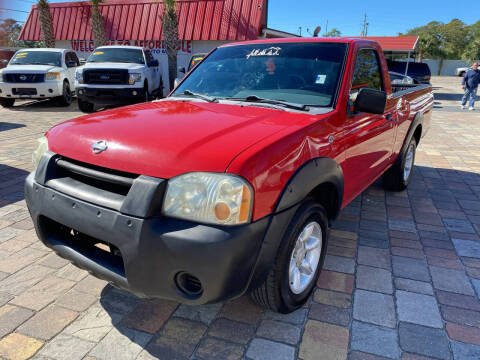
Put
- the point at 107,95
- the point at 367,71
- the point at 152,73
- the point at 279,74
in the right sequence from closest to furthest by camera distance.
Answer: the point at 279,74 → the point at 367,71 → the point at 107,95 → the point at 152,73

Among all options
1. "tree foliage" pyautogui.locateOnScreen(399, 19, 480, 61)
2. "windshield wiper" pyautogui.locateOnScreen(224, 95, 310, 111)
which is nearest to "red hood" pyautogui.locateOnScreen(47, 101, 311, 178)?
"windshield wiper" pyautogui.locateOnScreen(224, 95, 310, 111)

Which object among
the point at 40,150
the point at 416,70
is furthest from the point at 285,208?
the point at 416,70

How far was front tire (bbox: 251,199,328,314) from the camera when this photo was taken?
2176 mm

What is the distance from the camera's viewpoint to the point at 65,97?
12.8m

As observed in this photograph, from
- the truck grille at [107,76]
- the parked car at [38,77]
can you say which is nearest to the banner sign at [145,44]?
the parked car at [38,77]

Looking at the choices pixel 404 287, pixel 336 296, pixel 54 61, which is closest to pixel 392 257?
pixel 404 287

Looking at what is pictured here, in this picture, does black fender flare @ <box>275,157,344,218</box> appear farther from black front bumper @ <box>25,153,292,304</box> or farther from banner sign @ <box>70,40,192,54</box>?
banner sign @ <box>70,40,192,54</box>

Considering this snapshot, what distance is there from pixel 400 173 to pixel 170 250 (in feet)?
12.6

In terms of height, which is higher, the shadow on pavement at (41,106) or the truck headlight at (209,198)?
the truck headlight at (209,198)

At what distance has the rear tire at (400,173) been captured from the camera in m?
4.70

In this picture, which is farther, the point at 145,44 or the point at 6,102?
the point at 145,44

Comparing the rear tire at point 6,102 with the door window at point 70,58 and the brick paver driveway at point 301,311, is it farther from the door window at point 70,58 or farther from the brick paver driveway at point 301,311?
the brick paver driveway at point 301,311

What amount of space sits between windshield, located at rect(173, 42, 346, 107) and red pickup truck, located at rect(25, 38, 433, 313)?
1 centimetres

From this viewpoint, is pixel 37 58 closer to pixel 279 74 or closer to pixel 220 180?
pixel 279 74
